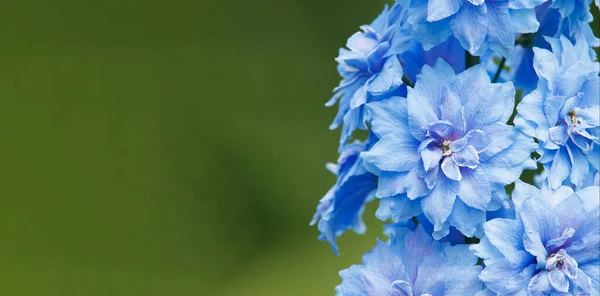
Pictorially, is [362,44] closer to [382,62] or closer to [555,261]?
[382,62]

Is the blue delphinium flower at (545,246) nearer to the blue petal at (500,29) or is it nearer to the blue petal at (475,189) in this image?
the blue petal at (475,189)

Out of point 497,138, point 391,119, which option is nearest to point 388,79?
point 391,119

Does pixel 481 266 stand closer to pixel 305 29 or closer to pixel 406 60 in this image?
pixel 406 60

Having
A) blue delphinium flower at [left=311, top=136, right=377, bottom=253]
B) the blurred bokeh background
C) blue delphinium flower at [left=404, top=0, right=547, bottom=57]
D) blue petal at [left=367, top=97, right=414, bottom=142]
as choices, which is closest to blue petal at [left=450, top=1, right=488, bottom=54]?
blue delphinium flower at [left=404, top=0, right=547, bottom=57]

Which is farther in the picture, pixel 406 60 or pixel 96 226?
pixel 96 226

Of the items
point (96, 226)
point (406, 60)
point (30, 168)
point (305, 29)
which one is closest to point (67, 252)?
point (96, 226)

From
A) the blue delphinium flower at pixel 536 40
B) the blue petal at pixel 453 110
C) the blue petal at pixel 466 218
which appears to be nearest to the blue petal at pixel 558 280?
the blue petal at pixel 466 218

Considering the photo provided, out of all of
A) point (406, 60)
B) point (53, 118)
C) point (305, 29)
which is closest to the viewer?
point (406, 60)
